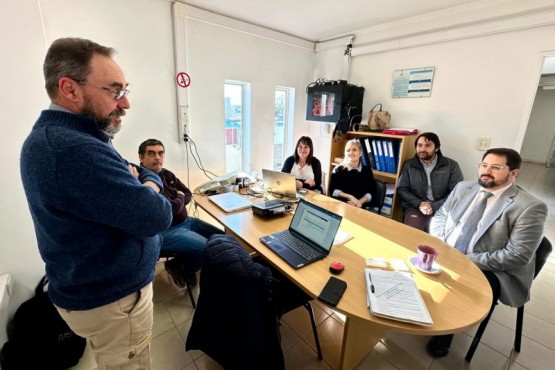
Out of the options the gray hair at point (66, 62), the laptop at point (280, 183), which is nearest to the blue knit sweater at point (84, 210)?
the gray hair at point (66, 62)

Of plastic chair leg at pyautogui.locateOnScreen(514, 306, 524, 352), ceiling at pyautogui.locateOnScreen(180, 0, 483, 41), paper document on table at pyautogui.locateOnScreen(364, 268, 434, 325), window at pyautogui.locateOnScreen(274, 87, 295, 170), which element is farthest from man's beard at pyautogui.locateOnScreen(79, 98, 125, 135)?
window at pyautogui.locateOnScreen(274, 87, 295, 170)

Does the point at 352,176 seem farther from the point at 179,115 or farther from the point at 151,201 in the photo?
the point at 151,201

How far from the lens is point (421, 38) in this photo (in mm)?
2609

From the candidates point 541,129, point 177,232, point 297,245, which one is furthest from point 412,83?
point 541,129

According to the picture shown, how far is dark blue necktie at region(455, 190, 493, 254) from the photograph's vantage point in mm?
1571

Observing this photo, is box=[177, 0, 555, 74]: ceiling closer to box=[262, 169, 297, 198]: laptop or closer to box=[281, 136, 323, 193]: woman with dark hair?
box=[281, 136, 323, 193]: woman with dark hair

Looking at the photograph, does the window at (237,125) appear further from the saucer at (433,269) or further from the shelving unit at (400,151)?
the saucer at (433,269)

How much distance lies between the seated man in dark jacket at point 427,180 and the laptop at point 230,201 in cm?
161

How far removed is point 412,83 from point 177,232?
2917 millimetres

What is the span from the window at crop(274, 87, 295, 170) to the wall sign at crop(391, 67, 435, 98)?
137 centimetres

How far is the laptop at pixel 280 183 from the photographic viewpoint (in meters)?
2.13

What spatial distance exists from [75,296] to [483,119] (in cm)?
328

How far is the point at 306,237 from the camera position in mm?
1449

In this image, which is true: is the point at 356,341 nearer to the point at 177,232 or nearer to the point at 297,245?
the point at 297,245
